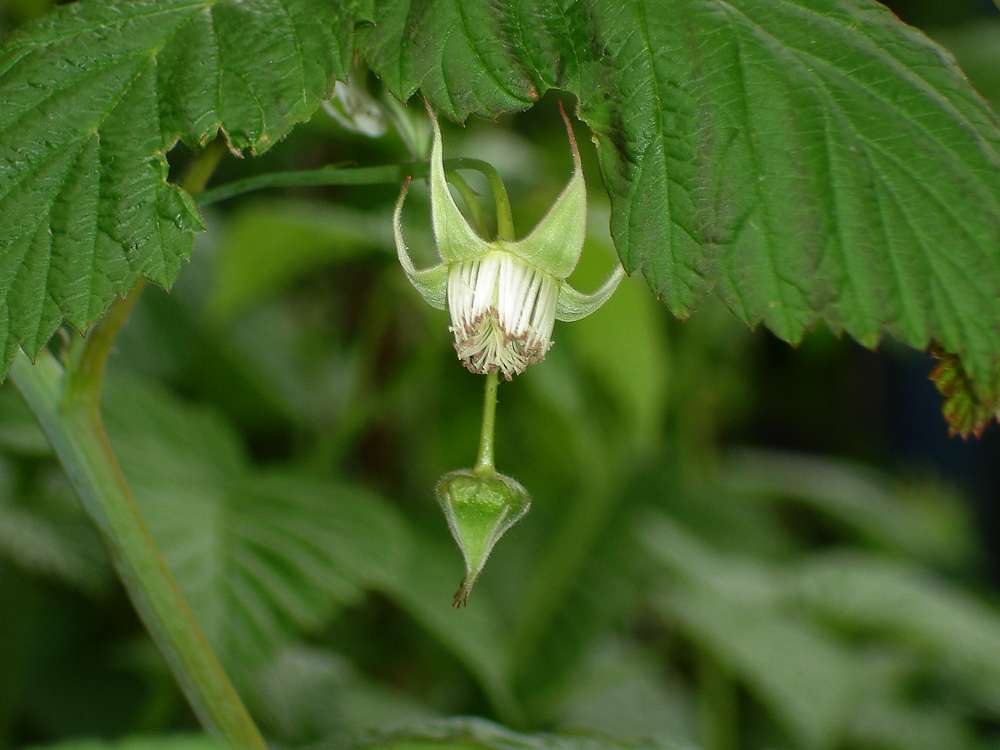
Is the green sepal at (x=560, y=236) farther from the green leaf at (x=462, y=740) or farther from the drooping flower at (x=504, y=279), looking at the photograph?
the green leaf at (x=462, y=740)

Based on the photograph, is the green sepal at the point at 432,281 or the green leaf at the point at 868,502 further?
the green leaf at the point at 868,502

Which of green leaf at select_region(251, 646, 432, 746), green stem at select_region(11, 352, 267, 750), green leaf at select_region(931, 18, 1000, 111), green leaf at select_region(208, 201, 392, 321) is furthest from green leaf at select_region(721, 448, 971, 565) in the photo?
green stem at select_region(11, 352, 267, 750)

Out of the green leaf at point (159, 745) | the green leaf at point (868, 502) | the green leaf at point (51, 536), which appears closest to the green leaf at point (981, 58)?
the green leaf at point (868, 502)

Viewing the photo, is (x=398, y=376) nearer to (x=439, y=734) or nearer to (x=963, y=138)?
(x=439, y=734)

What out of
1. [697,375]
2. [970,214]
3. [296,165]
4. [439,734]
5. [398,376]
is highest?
[970,214]

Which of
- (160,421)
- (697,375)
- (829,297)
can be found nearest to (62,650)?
(160,421)

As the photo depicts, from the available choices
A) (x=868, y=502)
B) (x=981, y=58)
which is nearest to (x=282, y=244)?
(x=981, y=58)
